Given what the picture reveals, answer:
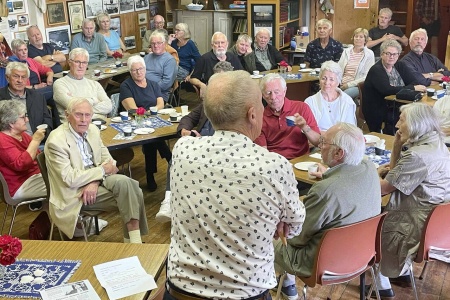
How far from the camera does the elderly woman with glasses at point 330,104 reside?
15.6 ft

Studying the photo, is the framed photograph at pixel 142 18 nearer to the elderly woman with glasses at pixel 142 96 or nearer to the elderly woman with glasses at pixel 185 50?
the elderly woman with glasses at pixel 185 50

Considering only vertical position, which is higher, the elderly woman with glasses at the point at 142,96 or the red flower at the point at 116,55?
the red flower at the point at 116,55

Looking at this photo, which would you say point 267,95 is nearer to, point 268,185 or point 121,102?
point 121,102

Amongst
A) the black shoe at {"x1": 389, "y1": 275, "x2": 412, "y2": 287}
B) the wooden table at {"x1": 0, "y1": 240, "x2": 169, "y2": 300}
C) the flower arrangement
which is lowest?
the black shoe at {"x1": 389, "y1": 275, "x2": 412, "y2": 287}

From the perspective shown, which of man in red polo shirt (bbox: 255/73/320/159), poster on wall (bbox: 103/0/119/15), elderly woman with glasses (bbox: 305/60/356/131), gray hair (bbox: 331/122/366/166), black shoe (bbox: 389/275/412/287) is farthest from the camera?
poster on wall (bbox: 103/0/119/15)

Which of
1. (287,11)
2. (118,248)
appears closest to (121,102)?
(118,248)

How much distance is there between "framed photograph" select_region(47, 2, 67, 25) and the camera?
27.0 feet

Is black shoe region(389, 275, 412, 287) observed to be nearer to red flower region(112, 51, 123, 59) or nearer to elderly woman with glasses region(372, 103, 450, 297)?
elderly woman with glasses region(372, 103, 450, 297)

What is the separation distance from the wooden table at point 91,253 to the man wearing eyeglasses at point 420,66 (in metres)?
4.48

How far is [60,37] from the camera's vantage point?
333 inches

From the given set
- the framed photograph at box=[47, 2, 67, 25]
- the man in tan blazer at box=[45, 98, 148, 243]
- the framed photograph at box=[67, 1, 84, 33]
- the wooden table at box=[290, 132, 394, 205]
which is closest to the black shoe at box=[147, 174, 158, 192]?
the man in tan blazer at box=[45, 98, 148, 243]

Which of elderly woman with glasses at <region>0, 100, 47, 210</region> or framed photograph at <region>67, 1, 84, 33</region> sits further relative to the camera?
framed photograph at <region>67, 1, 84, 33</region>

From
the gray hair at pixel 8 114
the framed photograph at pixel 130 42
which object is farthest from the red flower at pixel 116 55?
the gray hair at pixel 8 114

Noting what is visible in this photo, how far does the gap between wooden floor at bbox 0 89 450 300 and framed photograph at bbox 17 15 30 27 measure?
2696 millimetres
